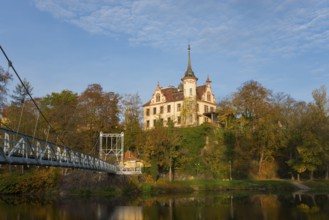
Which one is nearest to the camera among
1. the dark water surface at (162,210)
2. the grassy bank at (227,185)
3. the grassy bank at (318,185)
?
the dark water surface at (162,210)

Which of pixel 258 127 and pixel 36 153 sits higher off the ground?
pixel 258 127

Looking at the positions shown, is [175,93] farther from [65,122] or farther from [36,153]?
[36,153]

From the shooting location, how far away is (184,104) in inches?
2245

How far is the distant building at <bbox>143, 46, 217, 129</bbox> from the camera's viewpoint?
57.3 meters

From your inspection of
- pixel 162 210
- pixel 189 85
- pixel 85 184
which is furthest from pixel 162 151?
pixel 189 85

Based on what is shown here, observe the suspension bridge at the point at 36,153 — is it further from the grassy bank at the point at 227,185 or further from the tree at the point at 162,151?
the grassy bank at the point at 227,185

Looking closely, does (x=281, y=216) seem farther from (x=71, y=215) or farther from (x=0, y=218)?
(x=0, y=218)

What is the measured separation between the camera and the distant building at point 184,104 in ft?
188

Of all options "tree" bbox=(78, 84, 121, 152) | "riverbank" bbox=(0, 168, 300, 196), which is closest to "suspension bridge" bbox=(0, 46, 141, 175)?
"riverbank" bbox=(0, 168, 300, 196)

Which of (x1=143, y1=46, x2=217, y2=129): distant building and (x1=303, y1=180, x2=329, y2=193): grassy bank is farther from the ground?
(x1=143, y1=46, x2=217, y2=129): distant building

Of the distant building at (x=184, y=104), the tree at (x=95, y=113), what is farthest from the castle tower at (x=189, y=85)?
the tree at (x=95, y=113)

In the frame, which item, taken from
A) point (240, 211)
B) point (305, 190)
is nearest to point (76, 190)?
point (240, 211)

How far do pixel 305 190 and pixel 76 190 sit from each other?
25.2 metres

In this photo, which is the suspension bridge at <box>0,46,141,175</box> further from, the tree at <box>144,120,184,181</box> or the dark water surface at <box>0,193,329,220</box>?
the tree at <box>144,120,184,181</box>
